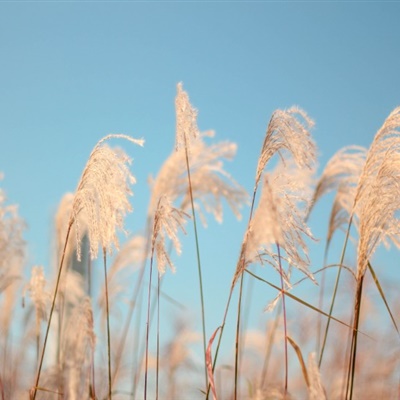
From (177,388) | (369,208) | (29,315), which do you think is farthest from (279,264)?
(177,388)

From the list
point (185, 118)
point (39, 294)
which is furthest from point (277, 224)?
point (39, 294)

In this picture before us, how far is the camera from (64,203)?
488 centimetres

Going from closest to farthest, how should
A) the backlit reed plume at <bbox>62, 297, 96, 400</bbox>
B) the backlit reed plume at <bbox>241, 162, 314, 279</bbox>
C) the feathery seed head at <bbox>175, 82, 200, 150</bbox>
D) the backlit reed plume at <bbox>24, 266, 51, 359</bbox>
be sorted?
the backlit reed plume at <bbox>241, 162, 314, 279</bbox>
the feathery seed head at <bbox>175, 82, 200, 150</bbox>
the backlit reed plume at <bbox>62, 297, 96, 400</bbox>
the backlit reed plume at <bbox>24, 266, 51, 359</bbox>

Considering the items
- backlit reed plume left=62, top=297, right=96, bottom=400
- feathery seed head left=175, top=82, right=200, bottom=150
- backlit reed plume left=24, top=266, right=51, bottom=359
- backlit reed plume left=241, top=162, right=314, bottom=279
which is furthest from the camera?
backlit reed plume left=24, top=266, right=51, bottom=359

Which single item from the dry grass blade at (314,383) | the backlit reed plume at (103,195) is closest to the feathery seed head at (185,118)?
the backlit reed plume at (103,195)

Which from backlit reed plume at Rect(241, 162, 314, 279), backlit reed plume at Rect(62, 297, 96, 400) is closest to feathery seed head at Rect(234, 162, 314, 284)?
backlit reed plume at Rect(241, 162, 314, 279)

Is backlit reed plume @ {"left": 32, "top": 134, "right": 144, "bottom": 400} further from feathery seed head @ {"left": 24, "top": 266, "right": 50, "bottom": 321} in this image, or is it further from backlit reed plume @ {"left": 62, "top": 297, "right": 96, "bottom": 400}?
feathery seed head @ {"left": 24, "top": 266, "right": 50, "bottom": 321}

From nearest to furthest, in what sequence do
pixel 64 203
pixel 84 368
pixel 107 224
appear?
pixel 107 224 → pixel 84 368 → pixel 64 203

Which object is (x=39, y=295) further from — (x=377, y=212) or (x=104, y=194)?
(x=377, y=212)

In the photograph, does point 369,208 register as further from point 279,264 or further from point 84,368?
point 84,368

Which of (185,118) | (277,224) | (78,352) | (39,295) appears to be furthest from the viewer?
(39,295)

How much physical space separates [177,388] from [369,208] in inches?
151

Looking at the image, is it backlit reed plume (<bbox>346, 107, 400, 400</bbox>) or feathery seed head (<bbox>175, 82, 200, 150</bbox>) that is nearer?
backlit reed plume (<bbox>346, 107, 400, 400</bbox>)

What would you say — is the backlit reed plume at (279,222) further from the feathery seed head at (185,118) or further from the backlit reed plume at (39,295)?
the backlit reed plume at (39,295)
